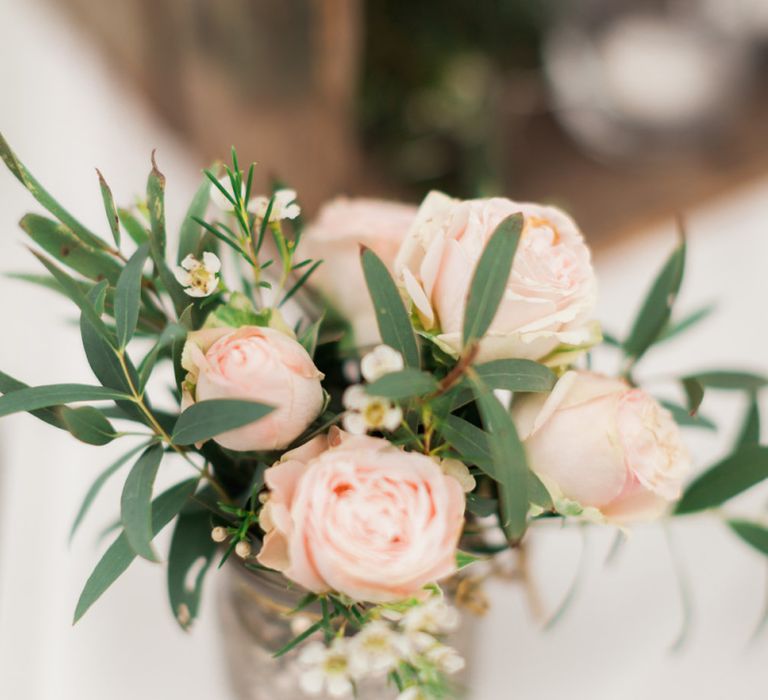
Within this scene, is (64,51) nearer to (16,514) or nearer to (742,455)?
(16,514)

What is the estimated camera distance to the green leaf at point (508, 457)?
A: 34 cm

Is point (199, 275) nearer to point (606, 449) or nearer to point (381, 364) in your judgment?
point (381, 364)

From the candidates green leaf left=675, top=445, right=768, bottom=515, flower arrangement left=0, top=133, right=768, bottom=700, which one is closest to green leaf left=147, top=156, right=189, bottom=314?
flower arrangement left=0, top=133, right=768, bottom=700

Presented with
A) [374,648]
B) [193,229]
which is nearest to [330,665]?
[374,648]

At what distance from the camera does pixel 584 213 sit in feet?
4.66

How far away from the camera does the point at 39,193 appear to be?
39cm

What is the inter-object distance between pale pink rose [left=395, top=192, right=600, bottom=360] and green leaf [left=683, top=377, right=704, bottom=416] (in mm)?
71

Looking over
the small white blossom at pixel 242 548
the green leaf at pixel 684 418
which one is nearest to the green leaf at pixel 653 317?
the green leaf at pixel 684 418

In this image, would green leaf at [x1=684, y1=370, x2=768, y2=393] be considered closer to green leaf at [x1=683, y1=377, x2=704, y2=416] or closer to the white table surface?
green leaf at [x1=683, y1=377, x2=704, y2=416]

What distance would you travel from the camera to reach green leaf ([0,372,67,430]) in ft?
1.26

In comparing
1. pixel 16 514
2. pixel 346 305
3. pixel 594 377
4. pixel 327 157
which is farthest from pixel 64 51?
pixel 594 377

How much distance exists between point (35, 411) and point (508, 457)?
0.22m

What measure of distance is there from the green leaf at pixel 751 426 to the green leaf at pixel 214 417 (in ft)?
1.10

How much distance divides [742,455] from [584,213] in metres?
1.00
